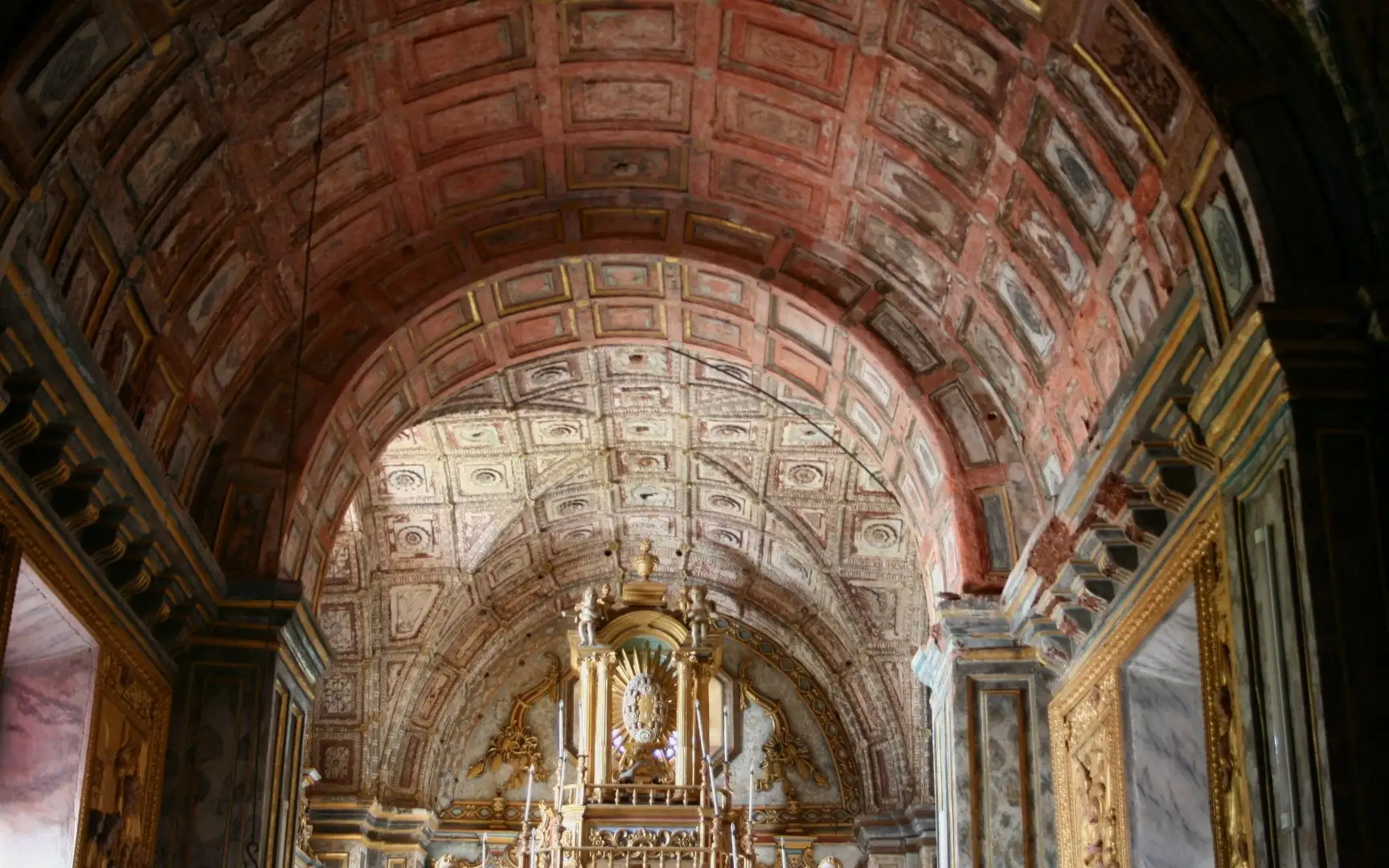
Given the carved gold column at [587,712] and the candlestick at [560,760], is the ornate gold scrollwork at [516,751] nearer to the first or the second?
the candlestick at [560,760]

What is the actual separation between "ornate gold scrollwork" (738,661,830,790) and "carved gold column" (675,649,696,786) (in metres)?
2.15

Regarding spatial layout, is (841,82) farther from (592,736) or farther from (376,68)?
(592,736)

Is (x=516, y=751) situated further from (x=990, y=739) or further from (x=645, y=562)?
(x=990, y=739)

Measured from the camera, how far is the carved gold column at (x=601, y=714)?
2019 cm

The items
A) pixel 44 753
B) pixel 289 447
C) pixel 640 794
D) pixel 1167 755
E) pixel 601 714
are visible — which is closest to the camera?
pixel 44 753

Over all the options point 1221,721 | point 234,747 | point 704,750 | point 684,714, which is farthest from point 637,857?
point 1221,721

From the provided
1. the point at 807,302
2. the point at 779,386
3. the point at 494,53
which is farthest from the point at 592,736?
the point at 494,53

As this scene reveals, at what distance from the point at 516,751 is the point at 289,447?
1139 cm

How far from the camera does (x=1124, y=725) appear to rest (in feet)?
36.0

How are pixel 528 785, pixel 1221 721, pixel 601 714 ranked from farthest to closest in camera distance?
pixel 528 785
pixel 601 714
pixel 1221 721

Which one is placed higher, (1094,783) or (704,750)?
(704,750)

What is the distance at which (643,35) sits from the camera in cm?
1201

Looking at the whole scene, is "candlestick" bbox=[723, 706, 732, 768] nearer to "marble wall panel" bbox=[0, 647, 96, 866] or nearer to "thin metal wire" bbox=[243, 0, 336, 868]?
"thin metal wire" bbox=[243, 0, 336, 868]

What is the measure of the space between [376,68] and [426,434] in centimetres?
811
